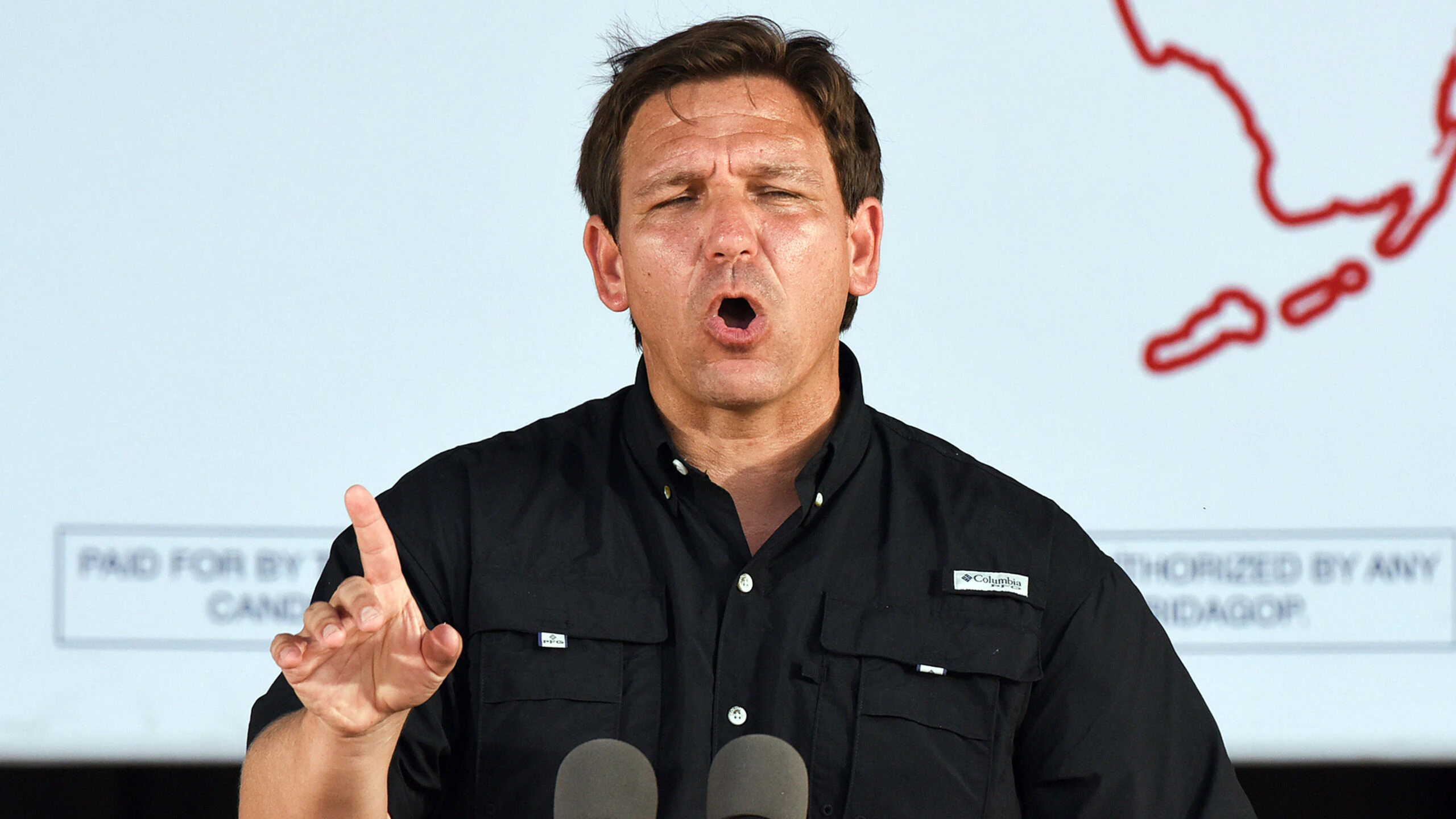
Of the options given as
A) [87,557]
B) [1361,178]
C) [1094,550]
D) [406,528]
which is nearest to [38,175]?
[87,557]

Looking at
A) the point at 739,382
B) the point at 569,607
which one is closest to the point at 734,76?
the point at 739,382

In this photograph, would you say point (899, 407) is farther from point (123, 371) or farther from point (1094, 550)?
point (123, 371)

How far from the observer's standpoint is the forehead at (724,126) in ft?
5.16

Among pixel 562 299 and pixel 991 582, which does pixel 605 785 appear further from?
pixel 562 299

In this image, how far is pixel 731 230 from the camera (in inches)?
59.2

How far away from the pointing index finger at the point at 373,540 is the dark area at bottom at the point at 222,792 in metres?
1.55

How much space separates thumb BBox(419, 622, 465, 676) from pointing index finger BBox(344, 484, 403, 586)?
67 mm

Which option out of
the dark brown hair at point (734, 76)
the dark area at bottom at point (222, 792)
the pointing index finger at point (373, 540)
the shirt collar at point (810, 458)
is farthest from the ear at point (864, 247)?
the dark area at bottom at point (222, 792)

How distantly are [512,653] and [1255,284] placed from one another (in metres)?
1.57

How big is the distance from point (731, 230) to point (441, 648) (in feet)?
2.01

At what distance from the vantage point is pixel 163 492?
2365mm

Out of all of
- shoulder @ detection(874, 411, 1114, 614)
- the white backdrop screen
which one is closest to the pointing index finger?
shoulder @ detection(874, 411, 1114, 614)

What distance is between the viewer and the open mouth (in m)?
1.55

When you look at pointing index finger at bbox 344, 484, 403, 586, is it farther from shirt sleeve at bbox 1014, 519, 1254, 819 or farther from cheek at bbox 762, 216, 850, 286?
shirt sleeve at bbox 1014, 519, 1254, 819
